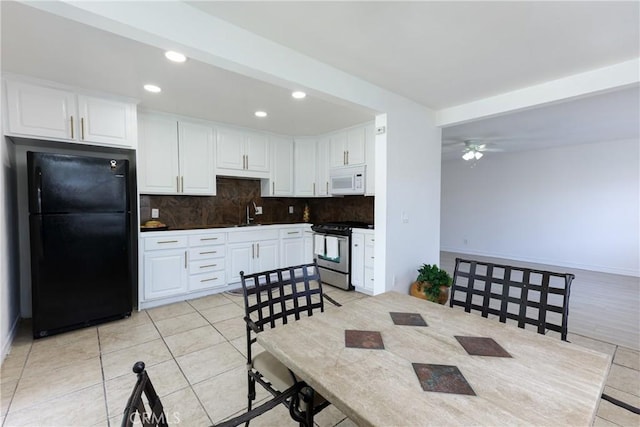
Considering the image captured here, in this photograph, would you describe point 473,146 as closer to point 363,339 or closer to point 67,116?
point 363,339

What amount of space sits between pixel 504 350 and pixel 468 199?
6762mm

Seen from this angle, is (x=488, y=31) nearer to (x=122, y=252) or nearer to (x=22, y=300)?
(x=122, y=252)

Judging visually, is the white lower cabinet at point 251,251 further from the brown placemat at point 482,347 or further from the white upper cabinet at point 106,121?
the brown placemat at point 482,347

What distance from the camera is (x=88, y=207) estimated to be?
2.74 meters

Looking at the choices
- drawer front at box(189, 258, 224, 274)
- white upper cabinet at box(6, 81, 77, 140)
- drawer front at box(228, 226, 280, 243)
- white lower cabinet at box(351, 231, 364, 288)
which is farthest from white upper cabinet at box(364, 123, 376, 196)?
white upper cabinet at box(6, 81, 77, 140)

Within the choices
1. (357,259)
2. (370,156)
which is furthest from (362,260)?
(370,156)

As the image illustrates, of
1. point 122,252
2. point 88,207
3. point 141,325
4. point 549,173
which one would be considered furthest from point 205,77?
point 549,173

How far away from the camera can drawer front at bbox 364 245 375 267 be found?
3.83 metres

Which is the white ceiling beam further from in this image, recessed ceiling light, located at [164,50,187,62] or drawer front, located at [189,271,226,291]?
drawer front, located at [189,271,226,291]

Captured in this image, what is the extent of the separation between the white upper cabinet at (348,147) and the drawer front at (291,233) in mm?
1175

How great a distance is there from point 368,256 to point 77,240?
124 inches

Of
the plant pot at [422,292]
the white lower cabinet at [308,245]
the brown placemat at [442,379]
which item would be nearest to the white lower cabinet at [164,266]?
the white lower cabinet at [308,245]

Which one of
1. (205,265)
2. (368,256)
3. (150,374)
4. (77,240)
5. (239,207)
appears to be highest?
(239,207)

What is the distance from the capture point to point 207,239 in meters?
3.74
